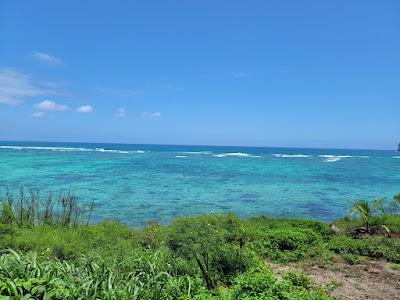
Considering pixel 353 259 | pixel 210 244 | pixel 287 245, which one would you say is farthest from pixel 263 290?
pixel 287 245

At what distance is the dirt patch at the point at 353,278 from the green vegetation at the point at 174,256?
0.25 m

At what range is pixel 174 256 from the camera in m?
6.37

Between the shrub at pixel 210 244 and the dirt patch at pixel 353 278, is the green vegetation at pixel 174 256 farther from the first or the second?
the dirt patch at pixel 353 278

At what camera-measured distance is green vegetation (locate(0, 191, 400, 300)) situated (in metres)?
4.50

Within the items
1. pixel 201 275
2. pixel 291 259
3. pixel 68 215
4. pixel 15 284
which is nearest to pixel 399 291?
pixel 291 259

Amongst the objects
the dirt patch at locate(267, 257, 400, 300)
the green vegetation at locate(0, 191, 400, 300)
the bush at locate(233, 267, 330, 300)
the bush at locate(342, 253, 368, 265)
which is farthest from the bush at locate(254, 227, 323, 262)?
the bush at locate(233, 267, 330, 300)

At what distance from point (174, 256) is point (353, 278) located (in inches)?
162

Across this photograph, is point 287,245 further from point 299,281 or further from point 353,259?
point 299,281

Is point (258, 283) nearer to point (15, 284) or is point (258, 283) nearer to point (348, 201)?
point (15, 284)

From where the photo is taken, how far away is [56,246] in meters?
7.40

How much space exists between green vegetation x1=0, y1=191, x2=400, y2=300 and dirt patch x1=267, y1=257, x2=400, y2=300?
0.25 m

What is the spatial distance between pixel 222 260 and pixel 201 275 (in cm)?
70

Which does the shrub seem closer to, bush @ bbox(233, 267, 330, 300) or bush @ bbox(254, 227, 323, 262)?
A: bush @ bbox(233, 267, 330, 300)

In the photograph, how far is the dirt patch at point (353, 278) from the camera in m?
6.76
